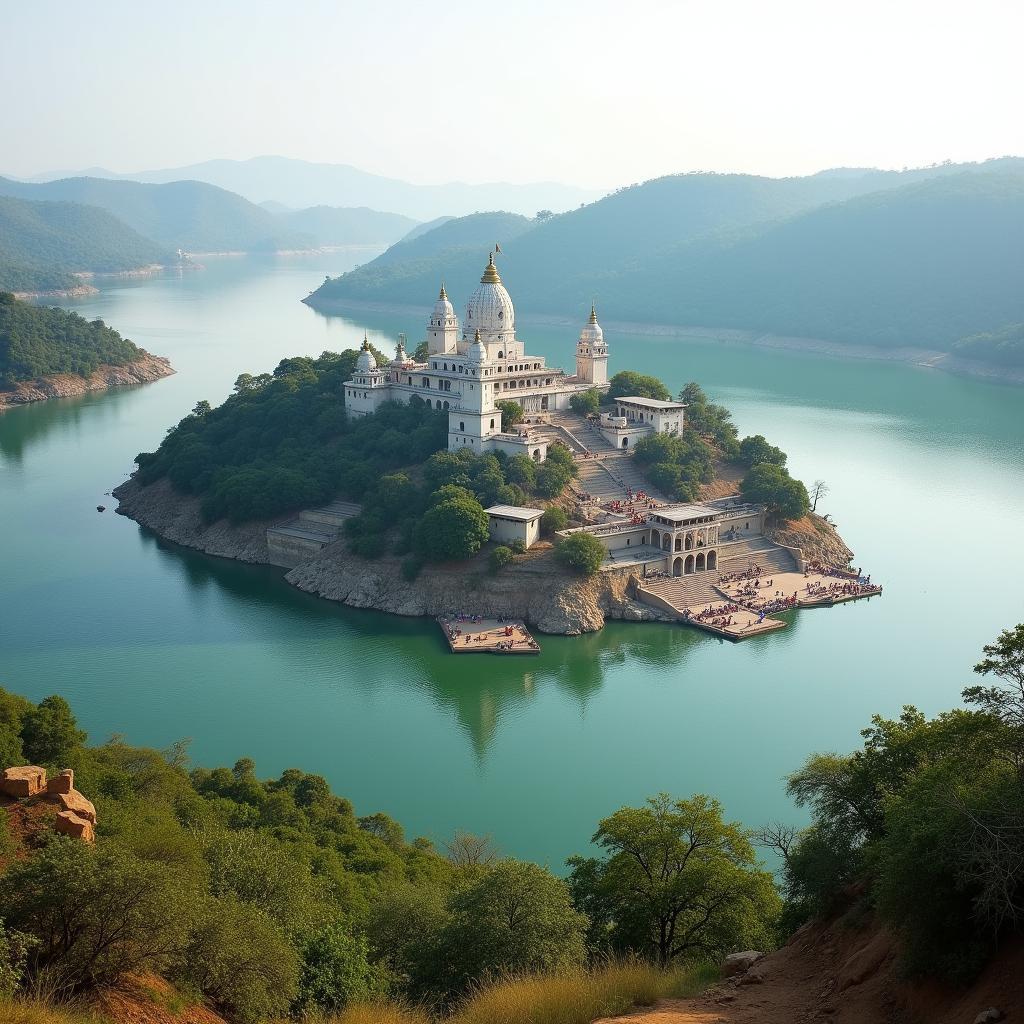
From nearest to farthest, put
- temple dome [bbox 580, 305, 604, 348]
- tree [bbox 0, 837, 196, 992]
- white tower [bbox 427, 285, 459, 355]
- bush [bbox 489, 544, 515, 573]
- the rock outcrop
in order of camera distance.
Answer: tree [bbox 0, 837, 196, 992] < the rock outcrop < bush [bbox 489, 544, 515, 573] < white tower [bbox 427, 285, 459, 355] < temple dome [bbox 580, 305, 604, 348]

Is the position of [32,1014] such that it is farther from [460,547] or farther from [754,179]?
[754,179]

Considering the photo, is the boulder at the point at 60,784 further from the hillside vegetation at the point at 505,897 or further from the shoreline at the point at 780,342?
the shoreline at the point at 780,342

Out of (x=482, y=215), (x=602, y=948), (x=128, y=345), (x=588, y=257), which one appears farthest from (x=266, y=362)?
(x=482, y=215)

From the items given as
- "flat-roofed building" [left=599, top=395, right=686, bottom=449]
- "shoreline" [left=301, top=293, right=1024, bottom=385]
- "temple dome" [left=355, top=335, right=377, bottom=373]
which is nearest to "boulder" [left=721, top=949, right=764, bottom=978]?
"flat-roofed building" [left=599, top=395, right=686, bottom=449]

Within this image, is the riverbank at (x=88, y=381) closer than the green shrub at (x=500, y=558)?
No

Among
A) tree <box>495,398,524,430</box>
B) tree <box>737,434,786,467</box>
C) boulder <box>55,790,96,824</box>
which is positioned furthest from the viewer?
tree <box>737,434,786,467</box>

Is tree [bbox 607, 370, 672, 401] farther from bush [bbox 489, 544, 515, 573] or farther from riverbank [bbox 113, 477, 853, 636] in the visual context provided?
bush [bbox 489, 544, 515, 573]

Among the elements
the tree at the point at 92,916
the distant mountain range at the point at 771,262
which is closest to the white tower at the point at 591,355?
the tree at the point at 92,916
